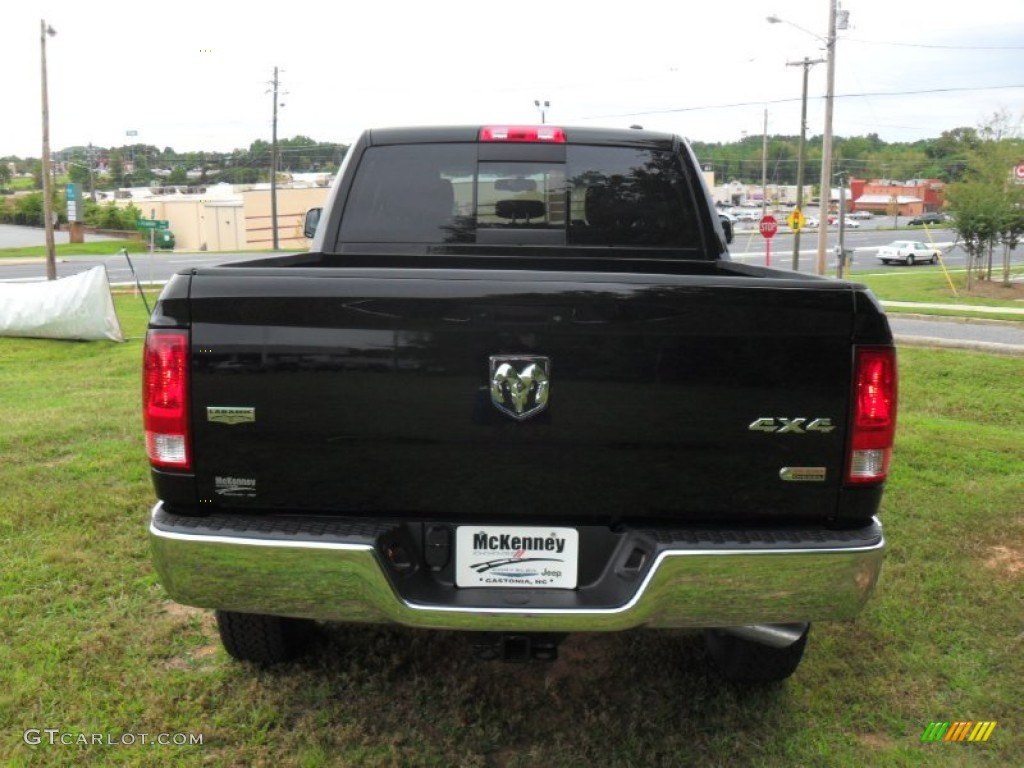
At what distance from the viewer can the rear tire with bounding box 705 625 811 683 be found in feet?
11.2

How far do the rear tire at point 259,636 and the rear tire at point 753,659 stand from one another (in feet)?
5.07

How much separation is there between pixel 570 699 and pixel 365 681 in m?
0.75

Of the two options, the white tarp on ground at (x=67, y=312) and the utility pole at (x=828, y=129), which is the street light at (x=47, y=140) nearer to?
the white tarp on ground at (x=67, y=312)

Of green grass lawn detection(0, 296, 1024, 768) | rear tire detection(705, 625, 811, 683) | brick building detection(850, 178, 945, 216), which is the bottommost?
green grass lawn detection(0, 296, 1024, 768)

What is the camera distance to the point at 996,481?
6.45 metres

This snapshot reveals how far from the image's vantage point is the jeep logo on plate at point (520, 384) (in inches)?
103

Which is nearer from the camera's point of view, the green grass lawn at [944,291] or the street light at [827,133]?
the green grass lawn at [944,291]

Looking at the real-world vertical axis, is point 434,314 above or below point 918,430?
above

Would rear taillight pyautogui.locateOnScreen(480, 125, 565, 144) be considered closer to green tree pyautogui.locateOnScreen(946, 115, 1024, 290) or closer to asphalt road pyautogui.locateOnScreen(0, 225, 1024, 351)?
asphalt road pyautogui.locateOnScreen(0, 225, 1024, 351)

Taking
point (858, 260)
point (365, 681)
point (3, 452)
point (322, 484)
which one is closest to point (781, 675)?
point (365, 681)

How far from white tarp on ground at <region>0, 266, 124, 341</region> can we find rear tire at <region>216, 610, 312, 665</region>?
39.0 ft

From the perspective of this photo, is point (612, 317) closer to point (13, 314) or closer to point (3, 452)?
point (3, 452)

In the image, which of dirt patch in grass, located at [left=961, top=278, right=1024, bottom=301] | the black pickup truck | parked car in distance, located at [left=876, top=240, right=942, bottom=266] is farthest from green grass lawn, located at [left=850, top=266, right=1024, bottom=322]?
the black pickup truck

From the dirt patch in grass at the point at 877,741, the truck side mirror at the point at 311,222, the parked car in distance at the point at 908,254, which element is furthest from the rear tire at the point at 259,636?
the parked car in distance at the point at 908,254
